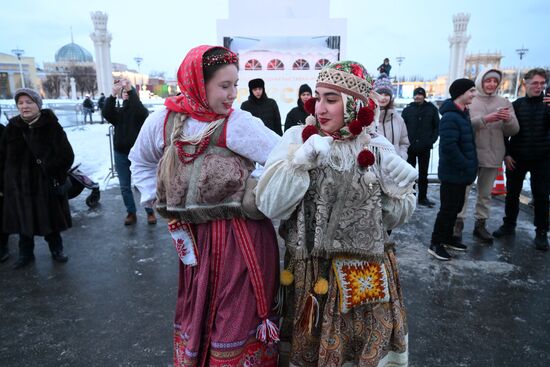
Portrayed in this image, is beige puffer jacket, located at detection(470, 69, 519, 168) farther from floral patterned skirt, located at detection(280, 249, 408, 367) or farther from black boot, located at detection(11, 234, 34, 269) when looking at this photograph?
black boot, located at detection(11, 234, 34, 269)

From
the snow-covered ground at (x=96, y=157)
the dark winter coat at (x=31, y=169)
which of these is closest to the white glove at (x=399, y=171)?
the dark winter coat at (x=31, y=169)

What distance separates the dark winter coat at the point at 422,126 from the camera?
6328mm

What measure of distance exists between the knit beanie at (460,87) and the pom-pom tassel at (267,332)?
3144mm

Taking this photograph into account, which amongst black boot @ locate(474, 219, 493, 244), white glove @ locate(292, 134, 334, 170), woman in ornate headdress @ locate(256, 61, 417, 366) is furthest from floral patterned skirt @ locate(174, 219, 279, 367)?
black boot @ locate(474, 219, 493, 244)

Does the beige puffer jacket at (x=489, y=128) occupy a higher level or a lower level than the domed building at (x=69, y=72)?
lower

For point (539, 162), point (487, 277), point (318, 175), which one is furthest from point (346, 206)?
point (539, 162)

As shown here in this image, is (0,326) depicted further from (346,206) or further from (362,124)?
(362,124)

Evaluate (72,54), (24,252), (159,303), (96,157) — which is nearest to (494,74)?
(159,303)

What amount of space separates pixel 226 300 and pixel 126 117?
3.92m

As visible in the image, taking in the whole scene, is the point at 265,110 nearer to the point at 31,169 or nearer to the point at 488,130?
the point at 488,130

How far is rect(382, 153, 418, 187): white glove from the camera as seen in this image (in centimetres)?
160

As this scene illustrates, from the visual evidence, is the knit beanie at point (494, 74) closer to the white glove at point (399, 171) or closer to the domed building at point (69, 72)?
the white glove at point (399, 171)

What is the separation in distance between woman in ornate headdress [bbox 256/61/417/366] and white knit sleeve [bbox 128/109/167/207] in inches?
25.0

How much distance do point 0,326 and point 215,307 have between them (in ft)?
7.46
